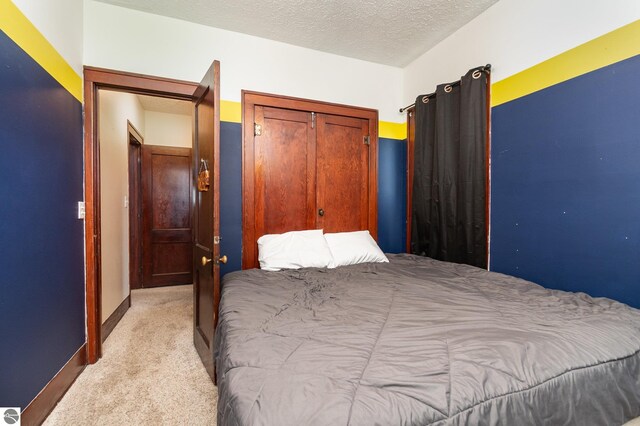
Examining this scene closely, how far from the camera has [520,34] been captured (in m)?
2.05

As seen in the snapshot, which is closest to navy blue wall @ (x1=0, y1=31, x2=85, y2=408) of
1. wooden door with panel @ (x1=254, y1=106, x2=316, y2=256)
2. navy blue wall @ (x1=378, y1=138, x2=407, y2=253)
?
wooden door with panel @ (x1=254, y1=106, x2=316, y2=256)

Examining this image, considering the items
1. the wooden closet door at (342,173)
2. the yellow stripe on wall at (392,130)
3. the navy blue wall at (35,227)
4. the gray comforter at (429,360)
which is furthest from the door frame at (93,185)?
the yellow stripe on wall at (392,130)

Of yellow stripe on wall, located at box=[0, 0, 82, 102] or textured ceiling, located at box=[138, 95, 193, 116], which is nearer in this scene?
yellow stripe on wall, located at box=[0, 0, 82, 102]

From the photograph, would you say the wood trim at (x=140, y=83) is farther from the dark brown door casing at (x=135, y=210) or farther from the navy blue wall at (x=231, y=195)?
the dark brown door casing at (x=135, y=210)

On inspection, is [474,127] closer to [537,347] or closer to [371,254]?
[371,254]

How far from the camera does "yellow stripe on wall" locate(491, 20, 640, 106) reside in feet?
5.02

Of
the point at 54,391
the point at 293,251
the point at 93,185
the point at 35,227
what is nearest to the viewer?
the point at 35,227

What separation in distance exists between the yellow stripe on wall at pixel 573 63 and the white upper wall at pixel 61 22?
293 centimetres

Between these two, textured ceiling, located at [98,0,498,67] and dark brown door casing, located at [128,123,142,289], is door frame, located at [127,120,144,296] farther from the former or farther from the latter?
textured ceiling, located at [98,0,498,67]

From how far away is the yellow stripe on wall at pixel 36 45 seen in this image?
1.27m

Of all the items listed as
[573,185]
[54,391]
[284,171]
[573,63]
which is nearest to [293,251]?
[284,171]

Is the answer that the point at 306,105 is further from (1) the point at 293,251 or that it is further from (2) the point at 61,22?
(2) the point at 61,22

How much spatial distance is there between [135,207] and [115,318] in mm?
1712

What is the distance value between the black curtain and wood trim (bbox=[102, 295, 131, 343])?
2.98 m
